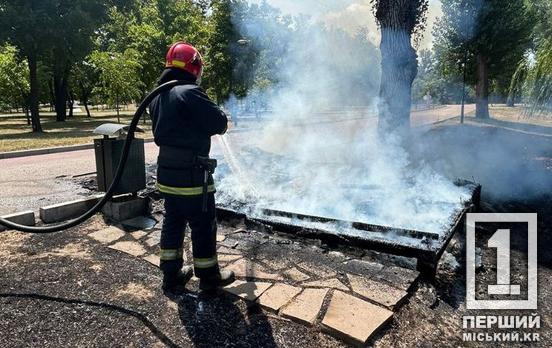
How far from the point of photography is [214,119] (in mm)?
2711

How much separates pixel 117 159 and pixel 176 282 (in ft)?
7.52

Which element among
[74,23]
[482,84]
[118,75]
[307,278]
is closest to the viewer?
[307,278]

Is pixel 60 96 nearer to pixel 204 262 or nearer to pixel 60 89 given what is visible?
pixel 60 89

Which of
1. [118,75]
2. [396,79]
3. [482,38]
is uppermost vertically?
[482,38]

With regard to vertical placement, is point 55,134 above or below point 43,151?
above

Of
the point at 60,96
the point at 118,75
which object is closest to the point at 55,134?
the point at 118,75

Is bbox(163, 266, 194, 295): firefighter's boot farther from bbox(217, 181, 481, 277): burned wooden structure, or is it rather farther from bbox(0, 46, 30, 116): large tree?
bbox(0, 46, 30, 116): large tree

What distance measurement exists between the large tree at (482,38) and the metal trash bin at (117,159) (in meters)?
15.9

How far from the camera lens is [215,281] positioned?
2.96m

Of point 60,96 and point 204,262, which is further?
point 60,96

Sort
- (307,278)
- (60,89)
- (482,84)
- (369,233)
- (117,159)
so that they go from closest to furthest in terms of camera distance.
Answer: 1. (307,278)
2. (369,233)
3. (117,159)
4. (482,84)
5. (60,89)

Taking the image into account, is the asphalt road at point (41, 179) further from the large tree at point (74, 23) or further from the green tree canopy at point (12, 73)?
the green tree canopy at point (12, 73)

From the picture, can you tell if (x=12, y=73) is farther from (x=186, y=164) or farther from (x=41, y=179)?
(x=186, y=164)

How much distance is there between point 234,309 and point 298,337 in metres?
0.54
